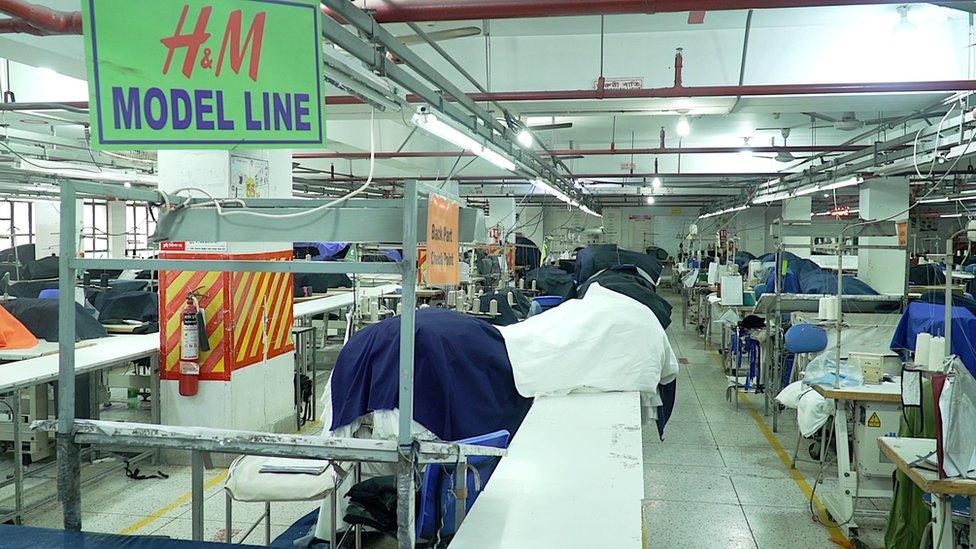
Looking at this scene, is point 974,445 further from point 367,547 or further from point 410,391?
point 367,547

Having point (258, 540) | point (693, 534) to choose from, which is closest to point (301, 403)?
point (258, 540)

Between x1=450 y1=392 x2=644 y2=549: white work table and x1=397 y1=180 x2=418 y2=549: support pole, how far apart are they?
1.21ft

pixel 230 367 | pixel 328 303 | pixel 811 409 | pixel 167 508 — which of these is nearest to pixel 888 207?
pixel 811 409

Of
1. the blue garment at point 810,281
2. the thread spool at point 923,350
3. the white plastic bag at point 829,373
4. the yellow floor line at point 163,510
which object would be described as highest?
the blue garment at point 810,281

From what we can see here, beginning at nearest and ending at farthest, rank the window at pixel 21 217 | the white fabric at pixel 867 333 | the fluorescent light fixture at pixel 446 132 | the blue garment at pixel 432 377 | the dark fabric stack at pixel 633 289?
1. the blue garment at pixel 432 377
2. the fluorescent light fixture at pixel 446 132
3. the dark fabric stack at pixel 633 289
4. the white fabric at pixel 867 333
5. the window at pixel 21 217

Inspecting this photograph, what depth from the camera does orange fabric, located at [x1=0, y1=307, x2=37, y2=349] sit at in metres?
5.33

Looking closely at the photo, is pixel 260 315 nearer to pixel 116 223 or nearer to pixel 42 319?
pixel 42 319

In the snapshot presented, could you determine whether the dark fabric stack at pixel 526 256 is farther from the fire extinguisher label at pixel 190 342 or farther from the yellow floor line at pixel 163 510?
the yellow floor line at pixel 163 510

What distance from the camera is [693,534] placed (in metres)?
4.22

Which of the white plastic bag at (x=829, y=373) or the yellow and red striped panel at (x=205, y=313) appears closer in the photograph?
the white plastic bag at (x=829, y=373)

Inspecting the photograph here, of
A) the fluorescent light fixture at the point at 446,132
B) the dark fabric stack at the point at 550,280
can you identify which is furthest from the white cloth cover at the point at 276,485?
the dark fabric stack at the point at 550,280

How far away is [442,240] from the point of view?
6.34 feet

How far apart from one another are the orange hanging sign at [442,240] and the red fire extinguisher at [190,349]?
361cm

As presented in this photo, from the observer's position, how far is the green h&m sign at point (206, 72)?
1.95 m
